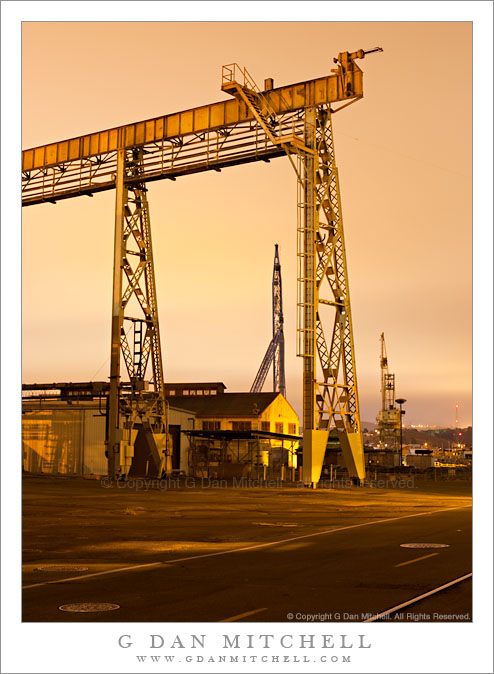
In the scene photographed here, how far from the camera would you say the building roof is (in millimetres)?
72625

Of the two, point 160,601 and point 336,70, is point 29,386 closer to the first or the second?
point 336,70

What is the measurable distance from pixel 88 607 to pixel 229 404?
64.5 m

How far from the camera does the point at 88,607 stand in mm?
9586

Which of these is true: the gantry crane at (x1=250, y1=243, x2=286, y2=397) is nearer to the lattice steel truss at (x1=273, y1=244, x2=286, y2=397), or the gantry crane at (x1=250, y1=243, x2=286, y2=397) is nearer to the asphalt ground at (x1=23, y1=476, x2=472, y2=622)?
the lattice steel truss at (x1=273, y1=244, x2=286, y2=397)

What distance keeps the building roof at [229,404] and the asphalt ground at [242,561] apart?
147 ft

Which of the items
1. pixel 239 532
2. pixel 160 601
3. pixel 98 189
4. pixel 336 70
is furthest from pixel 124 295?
pixel 160 601

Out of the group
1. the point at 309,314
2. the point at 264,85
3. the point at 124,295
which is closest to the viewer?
the point at 309,314

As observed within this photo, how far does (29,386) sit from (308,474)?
142 feet

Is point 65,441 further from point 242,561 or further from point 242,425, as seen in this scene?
point 242,561

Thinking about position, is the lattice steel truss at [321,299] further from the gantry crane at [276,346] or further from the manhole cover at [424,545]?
the gantry crane at [276,346]

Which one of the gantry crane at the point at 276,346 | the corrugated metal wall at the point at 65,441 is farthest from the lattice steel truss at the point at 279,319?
the corrugated metal wall at the point at 65,441

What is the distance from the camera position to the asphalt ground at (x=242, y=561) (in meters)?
9.64

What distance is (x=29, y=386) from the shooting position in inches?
2849

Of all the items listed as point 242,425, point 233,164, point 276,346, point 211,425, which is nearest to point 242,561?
point 233,164
